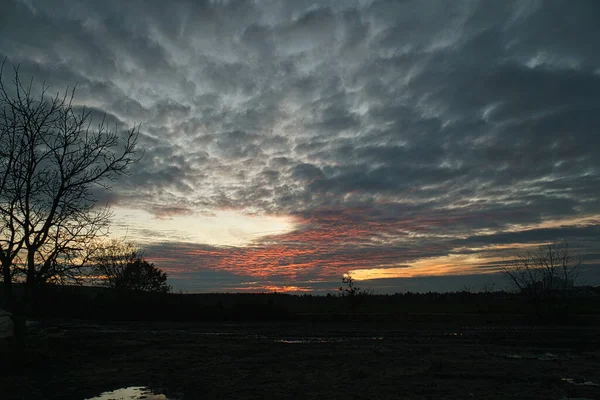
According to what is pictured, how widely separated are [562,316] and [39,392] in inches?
1463

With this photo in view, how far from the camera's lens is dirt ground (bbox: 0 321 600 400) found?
34.5 feet

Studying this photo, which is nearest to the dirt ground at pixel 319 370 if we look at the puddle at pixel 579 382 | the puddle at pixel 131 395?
the puddle at pixel 579 382

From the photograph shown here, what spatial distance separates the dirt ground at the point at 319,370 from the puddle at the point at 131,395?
0.29 meters

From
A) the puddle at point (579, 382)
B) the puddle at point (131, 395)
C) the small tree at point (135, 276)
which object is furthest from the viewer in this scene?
the small tree at point (135, 276)

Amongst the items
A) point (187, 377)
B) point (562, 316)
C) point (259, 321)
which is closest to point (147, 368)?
point (187, 377)

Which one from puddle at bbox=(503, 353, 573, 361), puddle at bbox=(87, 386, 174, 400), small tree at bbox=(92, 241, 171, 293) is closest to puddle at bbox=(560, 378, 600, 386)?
puddle at bbox=(503, 353, 573, 361)

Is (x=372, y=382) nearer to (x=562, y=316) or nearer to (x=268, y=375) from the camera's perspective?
(x=268, y=375)

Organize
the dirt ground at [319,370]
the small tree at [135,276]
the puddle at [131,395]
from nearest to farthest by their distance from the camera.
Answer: the puddle at [131,395] → the dirt ground at [319,370] → the small tree at [135,276]

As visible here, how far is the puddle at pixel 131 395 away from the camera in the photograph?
10.1 meters

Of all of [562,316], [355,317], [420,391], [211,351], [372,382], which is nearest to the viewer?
[420,391]

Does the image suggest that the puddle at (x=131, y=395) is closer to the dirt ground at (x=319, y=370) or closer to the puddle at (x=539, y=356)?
the dirt ground at (x=319, y=370)

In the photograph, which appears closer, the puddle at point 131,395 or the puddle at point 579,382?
the puddle at point 131,395

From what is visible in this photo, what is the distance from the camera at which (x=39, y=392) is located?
10516 millimetres

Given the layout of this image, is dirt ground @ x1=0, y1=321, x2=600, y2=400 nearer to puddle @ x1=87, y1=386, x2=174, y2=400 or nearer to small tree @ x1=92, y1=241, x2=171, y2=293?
puddle @ x1=87, y1=386, x2=174, y2=400
